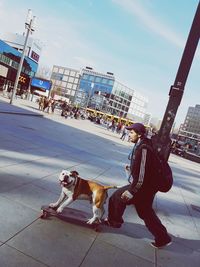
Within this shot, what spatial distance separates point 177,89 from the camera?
646cm

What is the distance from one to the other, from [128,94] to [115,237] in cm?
15520

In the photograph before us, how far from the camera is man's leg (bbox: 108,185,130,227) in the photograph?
449 centimetres

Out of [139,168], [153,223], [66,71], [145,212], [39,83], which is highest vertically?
[66,71]

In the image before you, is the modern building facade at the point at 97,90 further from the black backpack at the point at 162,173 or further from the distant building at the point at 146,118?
the black backpack at the point at 162,173

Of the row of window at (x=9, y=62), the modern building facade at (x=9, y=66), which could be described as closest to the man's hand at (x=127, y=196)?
the modern building facade at (x=9, y=66)

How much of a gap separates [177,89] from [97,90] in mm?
140300

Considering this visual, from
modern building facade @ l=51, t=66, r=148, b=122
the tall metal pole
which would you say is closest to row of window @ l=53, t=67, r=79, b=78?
modern building facade @ l=51, t=66, r=148, b=122

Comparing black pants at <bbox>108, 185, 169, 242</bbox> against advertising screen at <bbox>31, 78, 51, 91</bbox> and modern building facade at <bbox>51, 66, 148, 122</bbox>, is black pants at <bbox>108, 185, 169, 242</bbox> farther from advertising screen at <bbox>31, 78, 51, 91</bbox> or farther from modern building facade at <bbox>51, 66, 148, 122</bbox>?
modern building facade at <bbox>51, 66, 148, 122</bbox>

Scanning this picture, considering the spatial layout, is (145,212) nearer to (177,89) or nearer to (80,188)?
(80,188)

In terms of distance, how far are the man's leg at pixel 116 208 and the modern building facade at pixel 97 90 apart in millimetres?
130166

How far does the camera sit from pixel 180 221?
639 cm

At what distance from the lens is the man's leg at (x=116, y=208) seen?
4.49m

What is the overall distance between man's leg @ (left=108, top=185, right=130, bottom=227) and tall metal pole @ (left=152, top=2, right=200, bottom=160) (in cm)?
210

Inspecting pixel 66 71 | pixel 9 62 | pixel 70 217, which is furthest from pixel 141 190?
pixel 66 71
